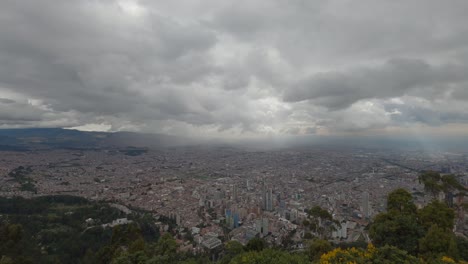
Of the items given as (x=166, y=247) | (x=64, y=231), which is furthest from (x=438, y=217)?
(x=64, y=231)

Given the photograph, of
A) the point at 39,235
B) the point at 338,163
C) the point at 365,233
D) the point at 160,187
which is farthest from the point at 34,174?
the point at 338,163

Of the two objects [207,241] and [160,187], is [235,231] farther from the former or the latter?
[160,187]

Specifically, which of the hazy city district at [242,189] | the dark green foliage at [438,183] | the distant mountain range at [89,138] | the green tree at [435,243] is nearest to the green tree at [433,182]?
the dark green foliage at [438,183]

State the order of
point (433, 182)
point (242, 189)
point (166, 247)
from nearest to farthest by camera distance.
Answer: point (166, 247), point (433, 182), point (242, 189)

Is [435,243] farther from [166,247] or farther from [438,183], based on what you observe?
[166,247]

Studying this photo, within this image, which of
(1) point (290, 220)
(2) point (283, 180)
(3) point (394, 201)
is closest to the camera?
(3) point (394, 201)

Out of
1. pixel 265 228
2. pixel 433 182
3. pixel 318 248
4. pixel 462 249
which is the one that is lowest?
pixel 265 228

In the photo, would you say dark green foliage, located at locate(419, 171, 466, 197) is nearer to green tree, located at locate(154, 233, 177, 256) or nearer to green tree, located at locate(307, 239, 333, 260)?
green tree, located at locate(307, 239, 333, 260)

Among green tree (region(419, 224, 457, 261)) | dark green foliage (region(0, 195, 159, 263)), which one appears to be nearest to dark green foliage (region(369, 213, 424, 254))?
green tree (region(419, 224, 457, 261))
